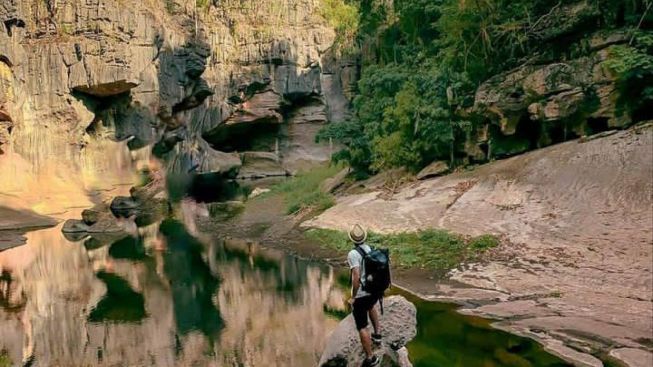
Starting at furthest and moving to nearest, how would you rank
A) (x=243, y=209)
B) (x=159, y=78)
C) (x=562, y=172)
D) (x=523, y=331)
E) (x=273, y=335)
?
1. (x=159, y=78)
2. (x=243, y=209)
3. (x=562, y=172)
4. (x=273, y=335)
5. (x=523, y=331)

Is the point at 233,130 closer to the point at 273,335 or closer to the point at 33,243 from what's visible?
the point at 33,243

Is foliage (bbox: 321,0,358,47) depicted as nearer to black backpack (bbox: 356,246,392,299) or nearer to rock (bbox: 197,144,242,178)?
rock (bbox: 197,144,242,178)

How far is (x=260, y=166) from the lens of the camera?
263 ft

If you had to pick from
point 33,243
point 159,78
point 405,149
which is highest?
point 159,78

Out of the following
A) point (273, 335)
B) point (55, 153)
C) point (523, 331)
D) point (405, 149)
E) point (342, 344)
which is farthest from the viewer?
point (55, 153)

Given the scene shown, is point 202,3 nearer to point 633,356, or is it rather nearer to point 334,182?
point 334,182

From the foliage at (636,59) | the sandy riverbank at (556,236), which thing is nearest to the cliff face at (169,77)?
the sandy riverbank at (556,236)

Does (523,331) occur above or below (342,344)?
below

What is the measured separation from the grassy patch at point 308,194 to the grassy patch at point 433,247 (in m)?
9.96

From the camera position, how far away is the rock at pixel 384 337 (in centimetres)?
1103

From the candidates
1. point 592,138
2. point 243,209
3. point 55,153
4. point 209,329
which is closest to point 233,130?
point 55,153

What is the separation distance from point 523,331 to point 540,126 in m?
17.3

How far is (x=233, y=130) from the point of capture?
3177 inches

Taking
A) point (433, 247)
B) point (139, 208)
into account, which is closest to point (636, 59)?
point (433, 247)
